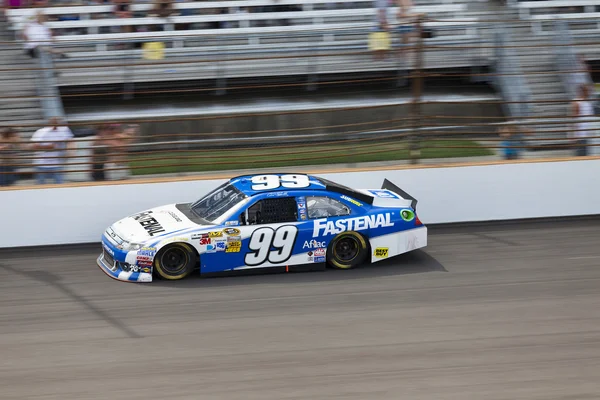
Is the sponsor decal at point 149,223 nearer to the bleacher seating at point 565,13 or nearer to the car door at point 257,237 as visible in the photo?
the car door at point 257,237

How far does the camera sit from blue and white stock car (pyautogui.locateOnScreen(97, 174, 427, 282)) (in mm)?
9766

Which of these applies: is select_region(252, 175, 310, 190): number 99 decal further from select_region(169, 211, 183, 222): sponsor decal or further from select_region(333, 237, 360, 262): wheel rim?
select_region(169, 211, 183, 222): sponsor decal

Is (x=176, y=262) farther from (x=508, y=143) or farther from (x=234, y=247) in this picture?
(x=508, y=143)

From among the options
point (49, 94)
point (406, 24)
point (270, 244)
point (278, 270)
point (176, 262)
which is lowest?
point (278, 270)

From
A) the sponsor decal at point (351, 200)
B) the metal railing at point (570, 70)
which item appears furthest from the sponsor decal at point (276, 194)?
the metal railing at point (570, 70)

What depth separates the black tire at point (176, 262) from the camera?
32.0ft

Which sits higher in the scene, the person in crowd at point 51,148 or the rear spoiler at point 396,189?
the person in crowd at point 51,148

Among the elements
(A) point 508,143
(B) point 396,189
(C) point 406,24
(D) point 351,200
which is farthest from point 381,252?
(C) point 406,24

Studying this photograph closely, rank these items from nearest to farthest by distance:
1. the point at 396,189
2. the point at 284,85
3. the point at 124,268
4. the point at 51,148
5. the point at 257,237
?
the point at 124,268 < the point at 257,237 < the point at 396,189 < the point at 51,148 < the point at 284,85

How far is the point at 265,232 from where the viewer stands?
9.91 meters

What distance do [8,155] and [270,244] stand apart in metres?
4.63

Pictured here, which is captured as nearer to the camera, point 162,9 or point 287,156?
point 287,156

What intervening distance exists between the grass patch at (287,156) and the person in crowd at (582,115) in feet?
5.24

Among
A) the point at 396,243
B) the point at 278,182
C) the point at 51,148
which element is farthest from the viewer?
the point at 51,148
